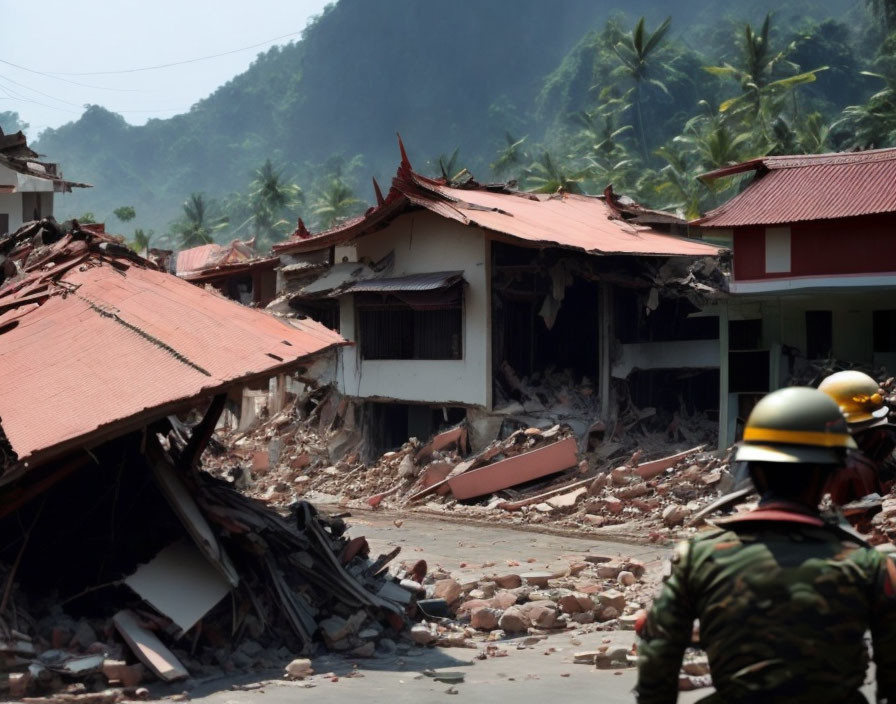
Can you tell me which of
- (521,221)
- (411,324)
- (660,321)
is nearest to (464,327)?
(411,324)

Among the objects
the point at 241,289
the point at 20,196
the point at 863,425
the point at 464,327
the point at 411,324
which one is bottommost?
the point at 863,425

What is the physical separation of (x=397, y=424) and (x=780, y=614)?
907 inches

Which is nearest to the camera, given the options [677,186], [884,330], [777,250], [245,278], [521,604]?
[521,604]

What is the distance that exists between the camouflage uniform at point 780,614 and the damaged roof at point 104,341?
596cm

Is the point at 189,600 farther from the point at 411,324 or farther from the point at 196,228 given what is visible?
the point at 196,228

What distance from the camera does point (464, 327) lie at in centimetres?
2288

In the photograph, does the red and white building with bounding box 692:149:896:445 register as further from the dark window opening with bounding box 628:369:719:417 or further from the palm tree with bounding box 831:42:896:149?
the palm tree with bounding box 831:42:896:149

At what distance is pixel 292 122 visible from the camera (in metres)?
140

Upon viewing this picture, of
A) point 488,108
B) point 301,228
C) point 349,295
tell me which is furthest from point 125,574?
point 488,108

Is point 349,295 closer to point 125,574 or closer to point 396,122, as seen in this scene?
point 125,574

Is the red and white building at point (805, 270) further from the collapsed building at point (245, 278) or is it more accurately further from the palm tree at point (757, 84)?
the palm tree at point (757, 84)

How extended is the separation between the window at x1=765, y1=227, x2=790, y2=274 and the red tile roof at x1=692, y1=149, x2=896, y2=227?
0.28 m

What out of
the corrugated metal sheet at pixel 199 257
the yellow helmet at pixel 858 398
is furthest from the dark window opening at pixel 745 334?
the corrugated metal sheet at pixel 199 257

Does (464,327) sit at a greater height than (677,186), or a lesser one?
lesser
